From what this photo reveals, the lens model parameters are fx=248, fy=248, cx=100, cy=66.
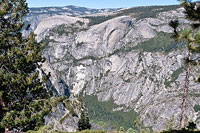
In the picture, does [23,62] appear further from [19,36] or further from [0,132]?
[0,132]

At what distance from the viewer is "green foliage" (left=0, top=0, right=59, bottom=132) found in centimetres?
2928

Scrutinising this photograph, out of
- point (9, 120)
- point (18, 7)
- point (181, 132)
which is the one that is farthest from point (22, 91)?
point (181, 132)

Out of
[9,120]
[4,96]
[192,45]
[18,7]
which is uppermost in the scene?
[18,7]

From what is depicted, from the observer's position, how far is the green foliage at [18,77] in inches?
1153

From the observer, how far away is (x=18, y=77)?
29375mm

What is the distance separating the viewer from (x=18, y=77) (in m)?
29.4

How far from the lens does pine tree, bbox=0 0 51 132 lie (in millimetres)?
29266

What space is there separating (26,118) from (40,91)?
5.08m

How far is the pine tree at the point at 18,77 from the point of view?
96.0 ft

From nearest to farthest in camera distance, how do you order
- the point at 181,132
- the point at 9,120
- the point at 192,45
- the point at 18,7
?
the point at 192,45 < the point at 181,132 < the point at 9,120 < the point at 18,7

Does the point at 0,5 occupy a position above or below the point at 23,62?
above

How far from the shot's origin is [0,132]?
29.3 meters

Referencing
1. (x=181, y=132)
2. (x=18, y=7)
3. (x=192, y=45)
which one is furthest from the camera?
(x=18, y=7)

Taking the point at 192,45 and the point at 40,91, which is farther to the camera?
the point at 40,91
